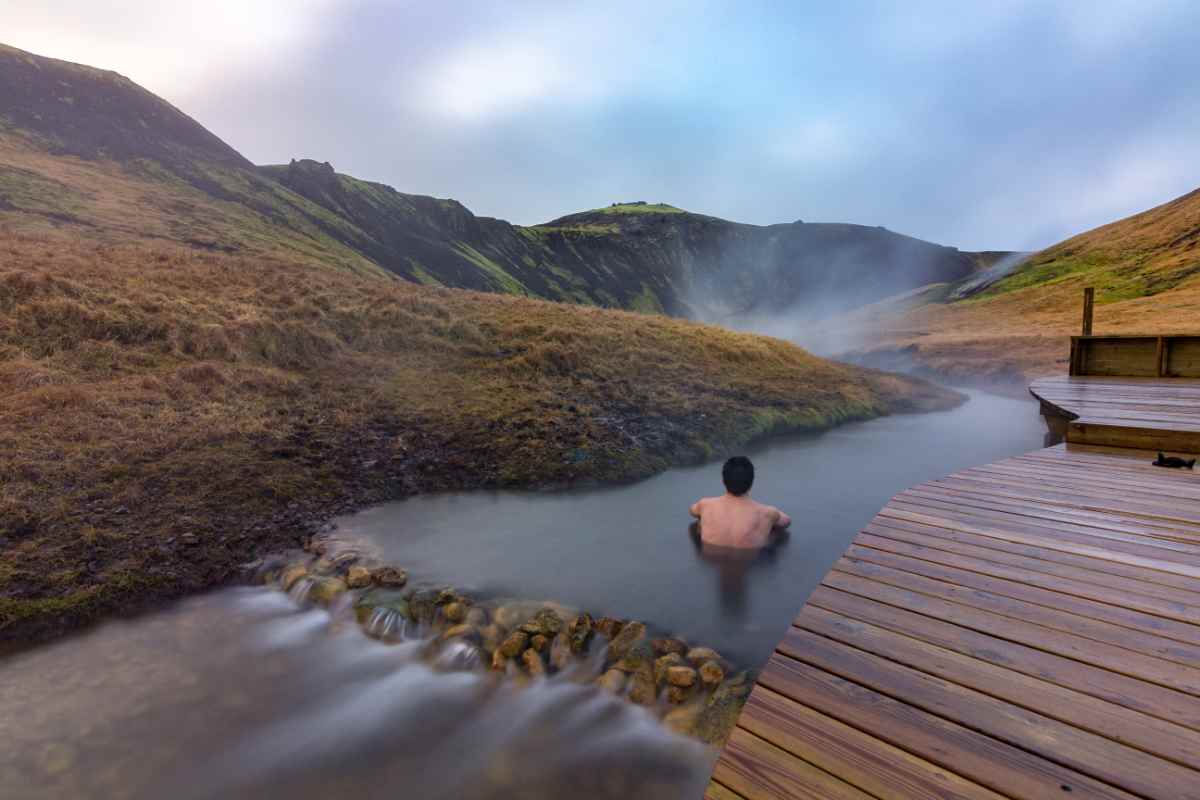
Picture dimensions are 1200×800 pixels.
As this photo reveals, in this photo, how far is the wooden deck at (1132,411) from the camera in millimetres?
6369

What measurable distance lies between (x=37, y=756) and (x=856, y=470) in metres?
14.1

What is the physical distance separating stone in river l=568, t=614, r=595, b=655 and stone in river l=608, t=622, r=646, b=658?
272 millimetres

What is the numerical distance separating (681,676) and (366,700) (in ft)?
9.17

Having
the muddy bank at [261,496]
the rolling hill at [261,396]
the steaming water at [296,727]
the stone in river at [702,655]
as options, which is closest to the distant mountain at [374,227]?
the rolling hill at [261,396]

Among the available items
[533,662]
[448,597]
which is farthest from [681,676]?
[448,597]

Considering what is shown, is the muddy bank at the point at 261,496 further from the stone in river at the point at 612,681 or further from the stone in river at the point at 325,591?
the stone in river at the point at 612,681

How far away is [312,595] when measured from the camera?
21.1 feet

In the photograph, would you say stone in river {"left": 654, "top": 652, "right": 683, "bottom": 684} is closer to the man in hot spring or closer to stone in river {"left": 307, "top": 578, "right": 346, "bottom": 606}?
the man in hot spring

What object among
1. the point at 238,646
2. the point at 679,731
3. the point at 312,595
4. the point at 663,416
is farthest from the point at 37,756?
the point at 663,416

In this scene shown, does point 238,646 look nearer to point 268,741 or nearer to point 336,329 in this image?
point 268,741

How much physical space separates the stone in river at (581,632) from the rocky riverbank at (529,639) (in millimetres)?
11

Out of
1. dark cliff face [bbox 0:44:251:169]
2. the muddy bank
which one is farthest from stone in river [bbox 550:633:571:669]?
dark cliff face [bbox 0:44:251:169]

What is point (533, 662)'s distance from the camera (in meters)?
5.38

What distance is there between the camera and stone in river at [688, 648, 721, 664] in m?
5.47
